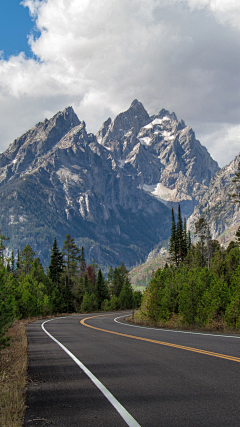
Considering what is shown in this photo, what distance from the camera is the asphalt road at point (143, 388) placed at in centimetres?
471

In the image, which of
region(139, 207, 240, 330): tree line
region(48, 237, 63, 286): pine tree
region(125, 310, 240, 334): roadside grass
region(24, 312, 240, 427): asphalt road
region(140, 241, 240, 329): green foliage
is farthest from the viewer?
region(48, 237, 63, 286): pine tree

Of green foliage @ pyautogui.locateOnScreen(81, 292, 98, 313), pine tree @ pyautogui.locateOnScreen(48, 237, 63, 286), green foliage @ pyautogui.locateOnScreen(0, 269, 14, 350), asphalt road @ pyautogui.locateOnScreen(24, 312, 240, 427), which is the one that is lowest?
green foliage @ pyautogui.locateOnScreen(81, 292, 98, 313)

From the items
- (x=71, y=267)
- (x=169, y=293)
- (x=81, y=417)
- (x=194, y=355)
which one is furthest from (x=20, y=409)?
(x=71, y=267)

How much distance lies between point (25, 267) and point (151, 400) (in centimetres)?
8394

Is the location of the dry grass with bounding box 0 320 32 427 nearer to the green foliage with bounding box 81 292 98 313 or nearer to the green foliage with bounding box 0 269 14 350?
the green foliage with bounding box 0 269 14 350

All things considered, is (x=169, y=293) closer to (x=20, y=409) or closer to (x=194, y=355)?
(x=194, y=355)

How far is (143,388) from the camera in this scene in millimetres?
6234

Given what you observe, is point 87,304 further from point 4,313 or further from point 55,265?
point 4,313

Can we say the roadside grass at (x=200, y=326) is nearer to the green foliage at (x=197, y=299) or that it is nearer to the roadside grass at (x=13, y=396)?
the green foliage at (x=197, y=299)

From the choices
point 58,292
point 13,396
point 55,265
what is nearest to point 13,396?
point 13,396

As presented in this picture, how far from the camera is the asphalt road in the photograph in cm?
471

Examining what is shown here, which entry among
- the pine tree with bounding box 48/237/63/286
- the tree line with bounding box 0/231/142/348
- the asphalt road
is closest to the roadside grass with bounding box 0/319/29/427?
the asphalt road

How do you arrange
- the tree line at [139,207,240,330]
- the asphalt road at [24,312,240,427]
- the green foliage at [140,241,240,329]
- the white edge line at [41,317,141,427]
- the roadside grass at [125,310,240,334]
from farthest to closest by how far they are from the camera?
1. the green foliage at [140,241,240,329]
2. the tree line at [139,207,240,330]
3. the roadside grass at [125,310,240,334]
4. the asphalt road at [24,312,240,427]
5. the white edge line at [41,317,141,427]

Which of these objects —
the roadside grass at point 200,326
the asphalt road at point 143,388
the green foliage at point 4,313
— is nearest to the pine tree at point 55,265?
the roadside grass at point 200,326
